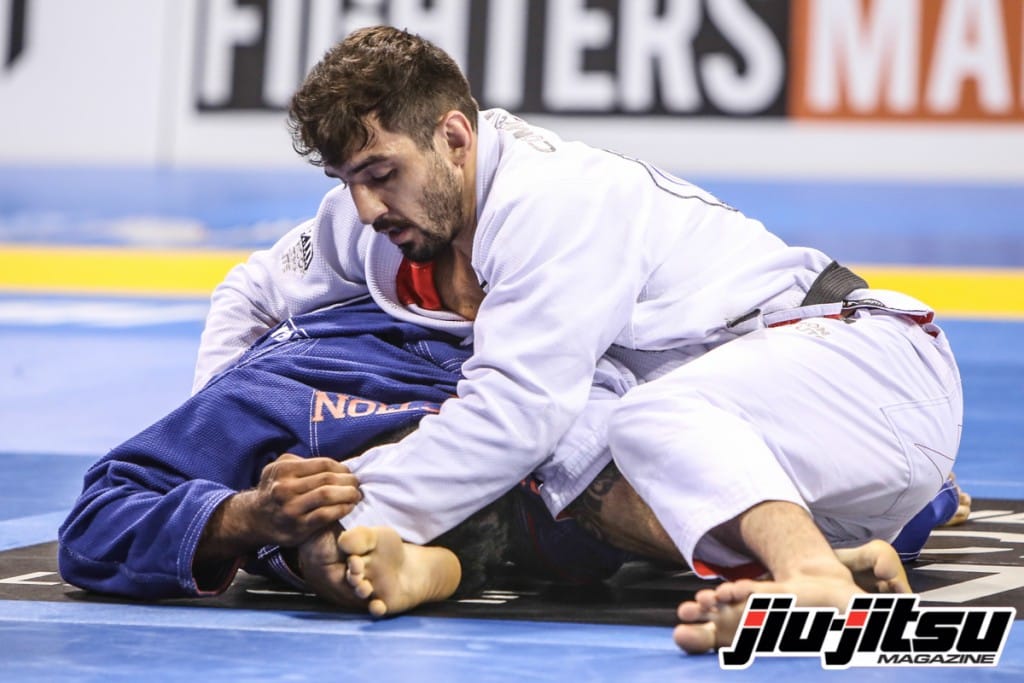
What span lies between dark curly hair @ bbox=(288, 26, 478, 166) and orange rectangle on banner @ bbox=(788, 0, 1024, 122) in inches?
322

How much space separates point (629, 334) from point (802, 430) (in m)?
0.35

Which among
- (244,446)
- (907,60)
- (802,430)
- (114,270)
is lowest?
(114,270)

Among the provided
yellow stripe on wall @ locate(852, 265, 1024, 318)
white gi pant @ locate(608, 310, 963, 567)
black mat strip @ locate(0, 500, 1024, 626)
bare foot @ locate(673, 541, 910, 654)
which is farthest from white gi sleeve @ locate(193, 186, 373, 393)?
yellow stripe on wall @ locate(852, 265, 1024, 318)

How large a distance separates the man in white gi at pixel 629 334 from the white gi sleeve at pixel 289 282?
0.21 m

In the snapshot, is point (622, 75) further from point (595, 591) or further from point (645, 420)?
point (645, 420)

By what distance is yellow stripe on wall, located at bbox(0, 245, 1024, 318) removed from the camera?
692 cm

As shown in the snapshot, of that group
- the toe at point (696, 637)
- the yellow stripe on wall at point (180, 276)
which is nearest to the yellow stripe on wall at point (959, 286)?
the yellow stripe on wall at point (180, 276)

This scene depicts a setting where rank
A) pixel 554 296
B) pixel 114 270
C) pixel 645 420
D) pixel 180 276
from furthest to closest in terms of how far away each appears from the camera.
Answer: pixel 114 270 < pixel 180 276 < pixel 554 296 < pixel 645 420

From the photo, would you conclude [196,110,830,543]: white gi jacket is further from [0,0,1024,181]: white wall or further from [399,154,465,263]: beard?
[0,0,1024,181]: white wall

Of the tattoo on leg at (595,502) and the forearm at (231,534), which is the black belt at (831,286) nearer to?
the tattoo on leg at (595,502)

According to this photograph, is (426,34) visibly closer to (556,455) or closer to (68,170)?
(68,170)

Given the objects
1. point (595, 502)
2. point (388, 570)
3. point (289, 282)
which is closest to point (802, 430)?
point (595, 502)

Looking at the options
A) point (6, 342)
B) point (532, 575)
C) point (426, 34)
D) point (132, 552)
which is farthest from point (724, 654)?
point (426, 34)

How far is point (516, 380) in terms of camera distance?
8.17 feet
